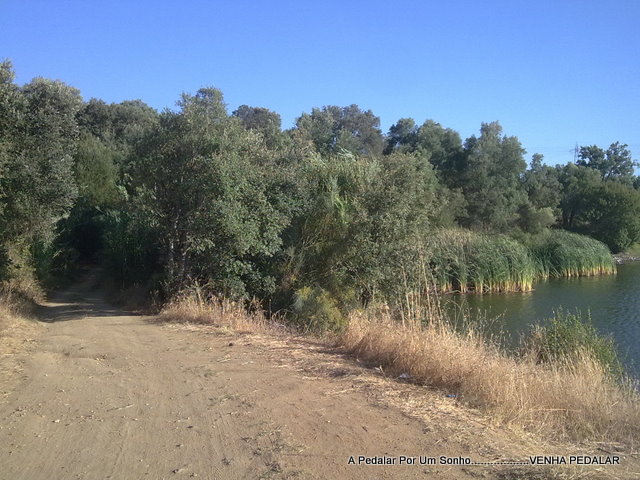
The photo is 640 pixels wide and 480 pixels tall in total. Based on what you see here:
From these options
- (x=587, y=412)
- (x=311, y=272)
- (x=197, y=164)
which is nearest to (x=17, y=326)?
(x=197, y=164)

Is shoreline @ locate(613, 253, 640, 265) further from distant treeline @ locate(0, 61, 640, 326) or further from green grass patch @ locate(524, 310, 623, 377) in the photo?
green grass patch @ locate(524, 310, 623, 377)

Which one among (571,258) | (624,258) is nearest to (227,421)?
(571,258)

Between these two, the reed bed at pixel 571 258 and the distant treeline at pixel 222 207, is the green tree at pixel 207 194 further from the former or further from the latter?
the reed bed at pixel 571 258

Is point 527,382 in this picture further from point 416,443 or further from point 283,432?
point 283,432

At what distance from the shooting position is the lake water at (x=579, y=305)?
55.2ft

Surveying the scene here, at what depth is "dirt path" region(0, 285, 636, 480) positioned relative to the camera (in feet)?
14.4

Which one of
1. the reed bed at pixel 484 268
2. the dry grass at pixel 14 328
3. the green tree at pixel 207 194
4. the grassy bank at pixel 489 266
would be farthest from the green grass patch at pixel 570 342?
the reed bed at pixel 484 268

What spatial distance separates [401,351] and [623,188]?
2328 inches

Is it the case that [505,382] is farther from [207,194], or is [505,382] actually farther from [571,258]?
[571,258]

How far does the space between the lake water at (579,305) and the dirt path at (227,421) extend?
25.4ft

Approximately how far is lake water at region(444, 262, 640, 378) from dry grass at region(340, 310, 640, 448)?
6131 mm

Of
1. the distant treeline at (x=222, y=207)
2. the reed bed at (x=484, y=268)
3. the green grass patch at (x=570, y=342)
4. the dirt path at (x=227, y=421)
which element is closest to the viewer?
the dirt path at (x=227, y=421)

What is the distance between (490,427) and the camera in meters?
5.16

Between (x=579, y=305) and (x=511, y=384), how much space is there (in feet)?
67.7
